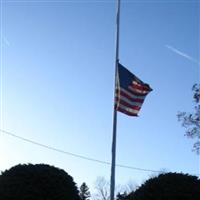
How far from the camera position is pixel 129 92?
18891mm

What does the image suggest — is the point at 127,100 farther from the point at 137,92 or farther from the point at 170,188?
the point at 170,188

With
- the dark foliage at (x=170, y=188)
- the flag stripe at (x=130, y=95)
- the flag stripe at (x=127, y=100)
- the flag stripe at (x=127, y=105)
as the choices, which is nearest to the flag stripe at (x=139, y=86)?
the flag stripe at (x=130, y=95)

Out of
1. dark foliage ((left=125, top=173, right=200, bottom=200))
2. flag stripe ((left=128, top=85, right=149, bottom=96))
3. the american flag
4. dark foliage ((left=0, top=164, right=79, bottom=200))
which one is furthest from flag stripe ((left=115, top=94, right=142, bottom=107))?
dark foliage ((left=0, top=164, right=79, bottom=200))

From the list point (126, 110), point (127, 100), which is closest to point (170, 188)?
point (126, 110)

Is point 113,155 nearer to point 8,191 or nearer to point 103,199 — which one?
point 8,191

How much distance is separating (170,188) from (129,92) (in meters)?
3.74

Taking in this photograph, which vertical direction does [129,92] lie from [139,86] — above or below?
below

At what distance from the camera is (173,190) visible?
56.3ft

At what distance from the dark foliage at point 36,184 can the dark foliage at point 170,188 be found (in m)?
2.66

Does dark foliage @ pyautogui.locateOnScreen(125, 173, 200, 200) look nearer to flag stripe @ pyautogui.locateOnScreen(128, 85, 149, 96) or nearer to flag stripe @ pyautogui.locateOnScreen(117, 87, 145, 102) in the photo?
flag stripe @ pyautogui.locateOnScreen(117, 87, 145, 102)

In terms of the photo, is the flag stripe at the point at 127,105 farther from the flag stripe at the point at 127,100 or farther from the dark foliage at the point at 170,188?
the dark foliage at the point at 170,188

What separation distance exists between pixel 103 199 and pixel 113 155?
63.4 meters

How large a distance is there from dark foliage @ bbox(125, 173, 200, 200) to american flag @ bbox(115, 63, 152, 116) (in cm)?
253

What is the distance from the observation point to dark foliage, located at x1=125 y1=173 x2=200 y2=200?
17.0 meters
